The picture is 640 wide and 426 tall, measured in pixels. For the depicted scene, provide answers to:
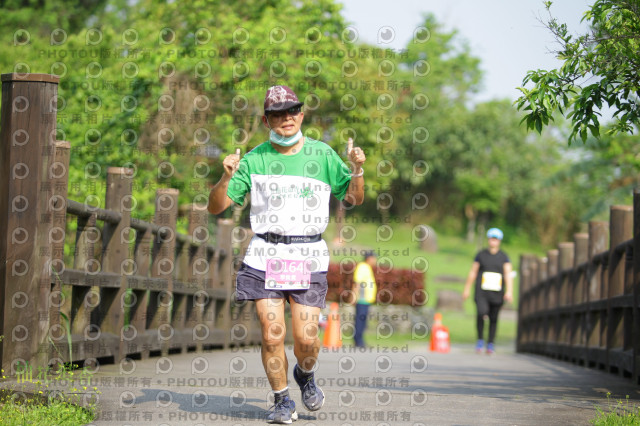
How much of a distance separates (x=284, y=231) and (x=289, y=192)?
21 centimetres

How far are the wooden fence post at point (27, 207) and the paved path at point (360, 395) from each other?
64 centimetres

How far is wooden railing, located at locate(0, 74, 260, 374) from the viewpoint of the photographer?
6000mm

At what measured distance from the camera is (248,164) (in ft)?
17.6

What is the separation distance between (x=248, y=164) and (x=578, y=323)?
27.0ft

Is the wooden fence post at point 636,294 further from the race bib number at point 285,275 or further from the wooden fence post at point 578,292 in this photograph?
the wooden fence post at point 578,292

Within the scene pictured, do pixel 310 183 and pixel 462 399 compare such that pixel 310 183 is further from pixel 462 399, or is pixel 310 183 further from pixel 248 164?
pixel 462 399

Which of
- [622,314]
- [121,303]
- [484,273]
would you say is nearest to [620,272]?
[622,314]

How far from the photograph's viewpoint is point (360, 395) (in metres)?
6.35

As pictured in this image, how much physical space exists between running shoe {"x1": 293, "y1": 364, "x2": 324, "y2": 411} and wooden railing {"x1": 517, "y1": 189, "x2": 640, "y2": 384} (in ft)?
11.3

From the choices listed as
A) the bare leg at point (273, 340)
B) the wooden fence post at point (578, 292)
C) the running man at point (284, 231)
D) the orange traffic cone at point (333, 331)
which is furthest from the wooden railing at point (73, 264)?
the orange traffic cone at point (333, 331)

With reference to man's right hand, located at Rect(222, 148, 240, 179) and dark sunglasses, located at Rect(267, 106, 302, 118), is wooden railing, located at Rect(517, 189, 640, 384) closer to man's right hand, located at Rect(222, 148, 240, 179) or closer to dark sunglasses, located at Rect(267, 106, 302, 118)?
dark sunglasses, located at Rect(267, 106, 302, 118)

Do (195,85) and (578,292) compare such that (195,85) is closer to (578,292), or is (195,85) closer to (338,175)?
(578,292)

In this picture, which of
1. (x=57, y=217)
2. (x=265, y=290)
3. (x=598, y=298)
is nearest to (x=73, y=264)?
(x=57, y=217)

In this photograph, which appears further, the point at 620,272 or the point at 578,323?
the point at 578,323
